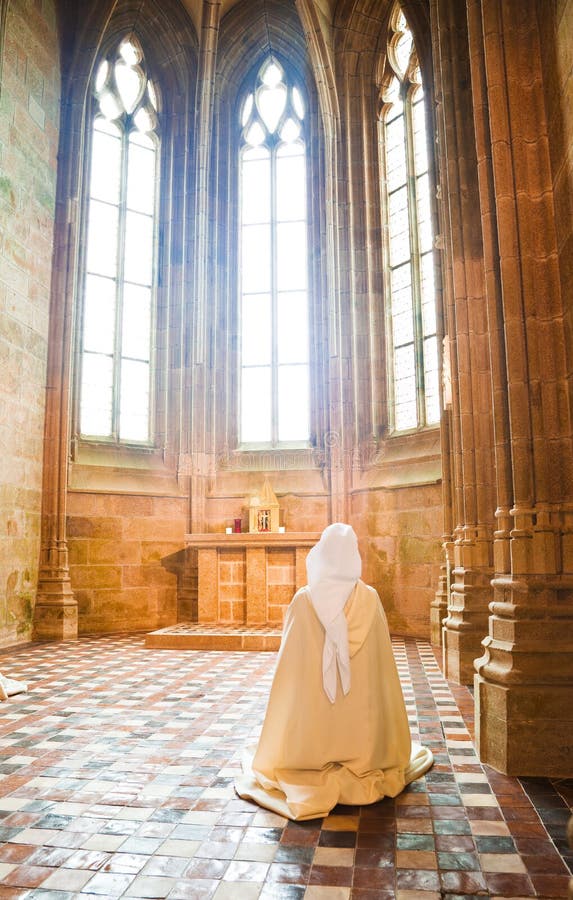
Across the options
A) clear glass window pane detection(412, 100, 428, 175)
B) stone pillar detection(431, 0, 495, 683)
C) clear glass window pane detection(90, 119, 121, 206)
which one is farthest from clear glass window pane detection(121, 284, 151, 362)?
stone pillar detection(431, 0, 495, 683)

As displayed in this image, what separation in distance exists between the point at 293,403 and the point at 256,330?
1.66 metres

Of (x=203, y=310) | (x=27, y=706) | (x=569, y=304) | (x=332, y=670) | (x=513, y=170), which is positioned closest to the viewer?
(x=332, y=670)

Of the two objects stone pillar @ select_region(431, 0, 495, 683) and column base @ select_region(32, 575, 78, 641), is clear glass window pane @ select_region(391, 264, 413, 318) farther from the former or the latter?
column base @ select_region(32, 575, 78, 641)

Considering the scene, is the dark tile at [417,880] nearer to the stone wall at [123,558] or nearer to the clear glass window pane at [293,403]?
the stone wall at [123,558]

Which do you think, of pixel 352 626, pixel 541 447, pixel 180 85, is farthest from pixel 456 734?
pixel 180 85

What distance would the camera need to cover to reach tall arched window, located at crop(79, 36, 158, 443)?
484 inches

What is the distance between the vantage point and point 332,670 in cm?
378

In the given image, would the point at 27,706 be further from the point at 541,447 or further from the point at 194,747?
the point at 541,447

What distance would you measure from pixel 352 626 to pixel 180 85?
42.4 feet

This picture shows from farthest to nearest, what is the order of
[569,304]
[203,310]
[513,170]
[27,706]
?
[203,310] → [27,706] → [513,170] → [569,304]

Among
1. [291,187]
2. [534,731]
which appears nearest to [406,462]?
[291,187]

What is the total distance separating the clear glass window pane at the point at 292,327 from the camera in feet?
43.3

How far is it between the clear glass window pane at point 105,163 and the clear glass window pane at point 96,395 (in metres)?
3.09

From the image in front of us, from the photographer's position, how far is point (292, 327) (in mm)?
13305
